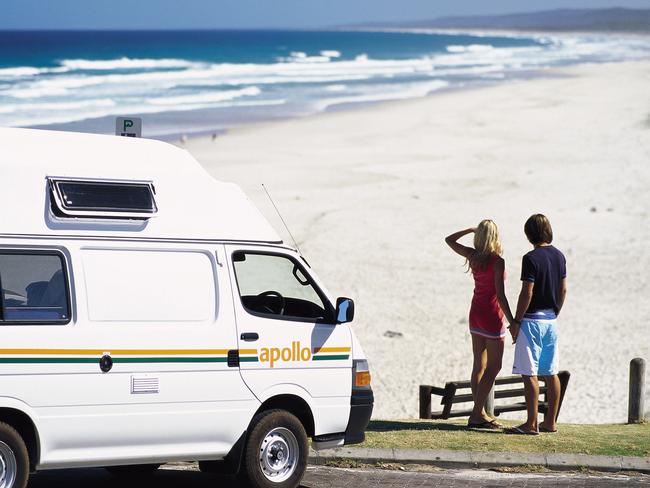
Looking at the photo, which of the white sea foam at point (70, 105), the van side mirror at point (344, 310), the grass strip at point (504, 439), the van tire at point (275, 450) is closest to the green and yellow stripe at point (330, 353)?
the van side mirror at point (344, 310)

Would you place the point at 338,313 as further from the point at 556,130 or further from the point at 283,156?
the point at 556,130

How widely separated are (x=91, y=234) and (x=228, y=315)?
1138 millimetres

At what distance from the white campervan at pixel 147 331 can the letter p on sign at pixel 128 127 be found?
45.9 inches

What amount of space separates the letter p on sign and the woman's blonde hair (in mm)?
3074

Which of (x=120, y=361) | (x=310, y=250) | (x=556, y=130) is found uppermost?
(x=556, y=130)

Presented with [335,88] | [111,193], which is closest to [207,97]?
[335,88]

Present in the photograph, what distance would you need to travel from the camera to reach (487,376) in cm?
989

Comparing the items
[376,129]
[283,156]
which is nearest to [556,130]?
[376,129]

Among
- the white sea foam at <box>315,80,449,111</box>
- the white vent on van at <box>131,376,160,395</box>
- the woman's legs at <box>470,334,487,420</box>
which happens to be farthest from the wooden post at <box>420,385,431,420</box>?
the white sea foam at <box>315,80,449,111</box>

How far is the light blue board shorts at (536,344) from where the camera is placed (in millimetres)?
9555

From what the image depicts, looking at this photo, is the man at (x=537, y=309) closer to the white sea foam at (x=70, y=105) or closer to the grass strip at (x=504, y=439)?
the grass strip at (x=504, y=439)

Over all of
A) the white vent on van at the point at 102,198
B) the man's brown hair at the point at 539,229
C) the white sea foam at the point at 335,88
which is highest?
the white sea foam at the point at 335,88

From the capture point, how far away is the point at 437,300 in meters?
18.6

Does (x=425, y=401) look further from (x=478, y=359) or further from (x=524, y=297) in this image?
(x=524, y=297)
